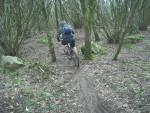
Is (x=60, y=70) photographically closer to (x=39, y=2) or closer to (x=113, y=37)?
(x=39, y=2)

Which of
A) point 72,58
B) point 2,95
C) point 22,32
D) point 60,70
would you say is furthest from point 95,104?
point 22,32

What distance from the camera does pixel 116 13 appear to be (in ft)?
58.1

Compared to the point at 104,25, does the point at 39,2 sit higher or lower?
higher

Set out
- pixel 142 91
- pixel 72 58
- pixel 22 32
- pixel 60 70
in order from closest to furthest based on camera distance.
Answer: pixel 142 91
pixel 60 70
pixel 72 58
pixel 22 32

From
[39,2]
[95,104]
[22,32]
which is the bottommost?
[95,104]

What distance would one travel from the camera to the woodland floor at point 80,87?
25.5ft

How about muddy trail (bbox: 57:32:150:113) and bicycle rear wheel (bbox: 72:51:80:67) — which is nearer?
muddy trail (bbox: 57:32:150:113)

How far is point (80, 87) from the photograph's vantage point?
934cm

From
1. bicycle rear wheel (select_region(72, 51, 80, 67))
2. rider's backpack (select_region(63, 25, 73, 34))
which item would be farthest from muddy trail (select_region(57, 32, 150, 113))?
rider's backpack (select_region(63, 25, 73, 34))

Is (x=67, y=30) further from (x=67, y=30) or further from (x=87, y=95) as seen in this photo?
(x=87, y=95)

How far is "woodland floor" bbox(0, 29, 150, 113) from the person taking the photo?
7.78m

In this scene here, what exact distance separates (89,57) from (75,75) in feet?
7.79

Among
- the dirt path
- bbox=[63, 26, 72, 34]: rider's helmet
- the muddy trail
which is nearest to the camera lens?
the dirt path

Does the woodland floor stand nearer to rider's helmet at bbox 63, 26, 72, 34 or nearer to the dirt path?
the dirt path
